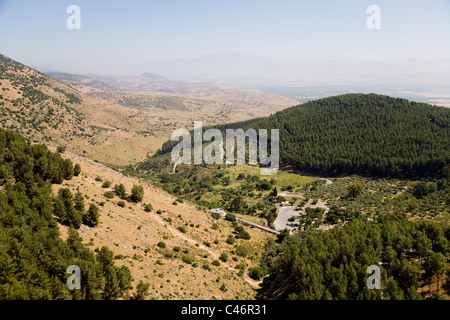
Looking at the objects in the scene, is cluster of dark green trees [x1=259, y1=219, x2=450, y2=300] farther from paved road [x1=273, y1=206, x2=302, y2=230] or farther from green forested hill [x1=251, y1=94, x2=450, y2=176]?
green forested hill [x1=251, y1=94, x2=450, y2=176]

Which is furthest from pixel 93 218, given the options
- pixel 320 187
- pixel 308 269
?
pixel 320 187

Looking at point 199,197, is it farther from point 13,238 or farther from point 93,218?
point 13,238

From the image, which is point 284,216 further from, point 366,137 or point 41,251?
point 366,137

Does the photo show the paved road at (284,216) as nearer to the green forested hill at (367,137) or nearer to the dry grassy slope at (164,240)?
the dry grassy slope at (164,240)

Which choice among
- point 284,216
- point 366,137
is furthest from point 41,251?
point 366,137

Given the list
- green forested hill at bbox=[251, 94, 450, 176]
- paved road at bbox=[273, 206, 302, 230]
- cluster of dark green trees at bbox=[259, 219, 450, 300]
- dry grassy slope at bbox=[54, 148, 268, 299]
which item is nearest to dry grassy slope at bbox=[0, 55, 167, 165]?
green forested hill at bbox=[251, 94, 450, 176]

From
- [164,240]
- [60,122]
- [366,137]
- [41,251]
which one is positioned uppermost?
[60,122]
